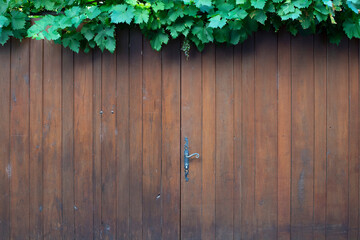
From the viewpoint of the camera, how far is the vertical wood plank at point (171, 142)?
2166 millimetres

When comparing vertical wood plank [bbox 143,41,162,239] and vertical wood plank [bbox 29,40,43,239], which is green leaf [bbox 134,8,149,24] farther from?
vertical wood plank [bbox 29,40,43,239]

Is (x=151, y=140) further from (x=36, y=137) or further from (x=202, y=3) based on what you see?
(x=202, y=3)

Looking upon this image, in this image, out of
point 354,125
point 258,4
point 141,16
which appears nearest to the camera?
point 258,4

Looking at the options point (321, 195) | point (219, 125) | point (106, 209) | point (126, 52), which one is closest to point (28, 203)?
point (106, 209)

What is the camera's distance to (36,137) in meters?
2.17

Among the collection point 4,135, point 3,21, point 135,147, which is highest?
point 3,21

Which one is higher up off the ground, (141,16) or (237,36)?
(141,16)

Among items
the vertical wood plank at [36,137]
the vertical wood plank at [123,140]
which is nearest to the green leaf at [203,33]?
the vertical wood plank at [123,140]

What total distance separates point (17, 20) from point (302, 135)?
234 centimetres

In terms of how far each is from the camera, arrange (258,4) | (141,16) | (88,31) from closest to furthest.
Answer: (258,4)
(141,16)
(88,31)

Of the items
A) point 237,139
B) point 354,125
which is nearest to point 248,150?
point 237,139

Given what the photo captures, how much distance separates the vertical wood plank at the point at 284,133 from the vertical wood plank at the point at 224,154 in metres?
0.38

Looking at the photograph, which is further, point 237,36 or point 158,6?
point 237,36

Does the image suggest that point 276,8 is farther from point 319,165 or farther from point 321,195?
point 321,195
